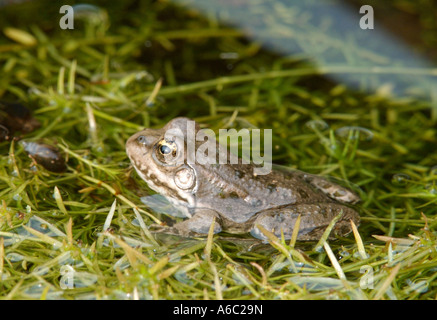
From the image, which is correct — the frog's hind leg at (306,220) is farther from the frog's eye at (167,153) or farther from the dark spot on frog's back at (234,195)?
the frog's eye at (167,153)

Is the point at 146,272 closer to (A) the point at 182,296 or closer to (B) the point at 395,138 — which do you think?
(A) the point at 182,296

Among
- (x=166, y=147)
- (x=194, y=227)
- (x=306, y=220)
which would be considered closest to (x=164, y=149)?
(x=166, y=147)

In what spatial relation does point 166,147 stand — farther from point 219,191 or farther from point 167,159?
point 219,191

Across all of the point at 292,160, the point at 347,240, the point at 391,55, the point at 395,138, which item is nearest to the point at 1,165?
the point at 292,160

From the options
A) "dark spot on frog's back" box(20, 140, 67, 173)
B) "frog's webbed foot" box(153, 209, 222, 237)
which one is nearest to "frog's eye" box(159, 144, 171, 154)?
"frog's webbed foot" box(153, 209, 222, 237)

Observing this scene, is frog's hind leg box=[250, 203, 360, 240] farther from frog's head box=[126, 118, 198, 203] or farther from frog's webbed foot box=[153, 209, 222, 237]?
frog's head box=[126, 118, 198, 203]

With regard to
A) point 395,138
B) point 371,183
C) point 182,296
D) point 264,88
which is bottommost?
point 182,296

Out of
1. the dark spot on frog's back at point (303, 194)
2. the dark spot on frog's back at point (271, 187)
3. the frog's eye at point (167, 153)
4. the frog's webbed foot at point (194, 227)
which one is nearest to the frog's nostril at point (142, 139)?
the frog's eye at point (167, 153)
